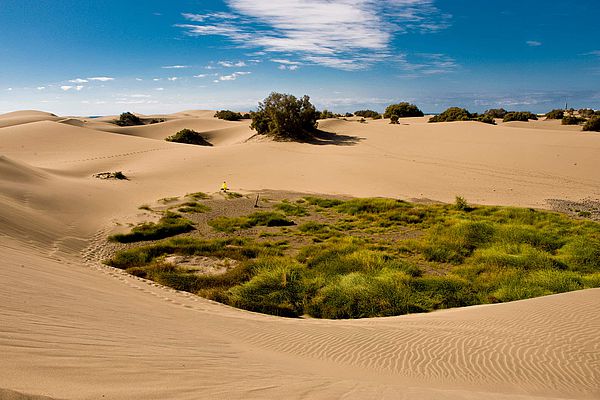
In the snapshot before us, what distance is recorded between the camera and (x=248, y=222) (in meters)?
15.4

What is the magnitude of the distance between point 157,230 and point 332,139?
1037 inches

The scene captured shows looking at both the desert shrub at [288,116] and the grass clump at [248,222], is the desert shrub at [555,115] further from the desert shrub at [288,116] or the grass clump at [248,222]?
the grass clump at [248,222]

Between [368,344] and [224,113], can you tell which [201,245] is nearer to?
[368,344]

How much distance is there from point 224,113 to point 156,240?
57.4 m

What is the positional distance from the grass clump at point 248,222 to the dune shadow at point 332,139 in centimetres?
2049

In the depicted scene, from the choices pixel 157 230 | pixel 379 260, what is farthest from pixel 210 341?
pixel 157 230

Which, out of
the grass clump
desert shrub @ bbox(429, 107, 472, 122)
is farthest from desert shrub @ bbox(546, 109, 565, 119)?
the grass clump

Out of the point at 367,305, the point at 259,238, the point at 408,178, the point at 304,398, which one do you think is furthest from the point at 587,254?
the point at 408,178

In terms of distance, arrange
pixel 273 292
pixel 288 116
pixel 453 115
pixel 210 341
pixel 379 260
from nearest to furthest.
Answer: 1. pixel 210 341
2. pixel 273 292
3. pixel 379 260
4. pixel 288 116
5. pixel 453 115

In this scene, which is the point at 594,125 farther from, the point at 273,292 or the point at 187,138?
the point at 273,292

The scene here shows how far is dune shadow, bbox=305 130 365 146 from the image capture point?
3600cm

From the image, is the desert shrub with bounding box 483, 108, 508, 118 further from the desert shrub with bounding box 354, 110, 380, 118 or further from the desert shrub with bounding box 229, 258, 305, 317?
the desert shrub with bounding box 229, 258, 305, 317

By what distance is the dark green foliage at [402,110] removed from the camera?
5984 centimetres

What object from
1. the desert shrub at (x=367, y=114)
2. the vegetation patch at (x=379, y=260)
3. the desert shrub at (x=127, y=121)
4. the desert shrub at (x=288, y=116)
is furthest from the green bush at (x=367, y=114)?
the vegetation patch at (x=379, y=260)
